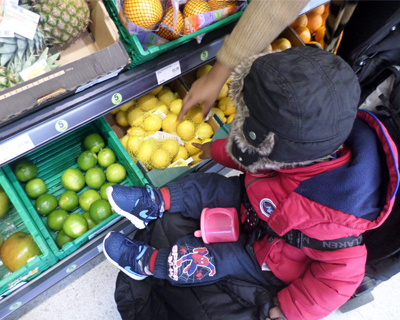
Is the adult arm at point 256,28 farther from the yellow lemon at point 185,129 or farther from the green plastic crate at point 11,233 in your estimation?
the green plastic crate at point 11,233

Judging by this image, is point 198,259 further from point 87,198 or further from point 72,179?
point 72,179

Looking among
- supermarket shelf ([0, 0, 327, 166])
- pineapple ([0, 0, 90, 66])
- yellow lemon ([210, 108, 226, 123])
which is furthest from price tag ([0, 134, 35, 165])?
yellow lemon ([210, 108, 226, 123])

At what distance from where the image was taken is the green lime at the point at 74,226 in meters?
1.26

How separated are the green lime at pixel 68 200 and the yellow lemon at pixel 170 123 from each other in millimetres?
599

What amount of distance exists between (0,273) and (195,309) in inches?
33.9

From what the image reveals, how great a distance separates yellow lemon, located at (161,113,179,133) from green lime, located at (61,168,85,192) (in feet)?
1.71

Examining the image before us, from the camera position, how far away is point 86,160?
55.5 inches

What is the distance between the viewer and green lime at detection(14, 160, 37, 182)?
1.29 metres

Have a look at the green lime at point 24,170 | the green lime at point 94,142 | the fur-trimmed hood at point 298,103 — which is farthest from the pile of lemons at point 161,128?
the fur-trimmed hood at point 298,103

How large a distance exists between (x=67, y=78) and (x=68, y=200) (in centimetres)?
71

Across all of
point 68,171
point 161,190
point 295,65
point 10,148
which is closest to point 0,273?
point 68,171

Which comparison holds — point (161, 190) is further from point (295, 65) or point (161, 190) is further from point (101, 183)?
point (295, 65)

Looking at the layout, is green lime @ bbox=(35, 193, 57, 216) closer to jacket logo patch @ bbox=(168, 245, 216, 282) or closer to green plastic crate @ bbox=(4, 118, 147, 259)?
green plastic crate @ bbox=(4, 118, 147, 259)

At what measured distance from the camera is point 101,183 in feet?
4.67
